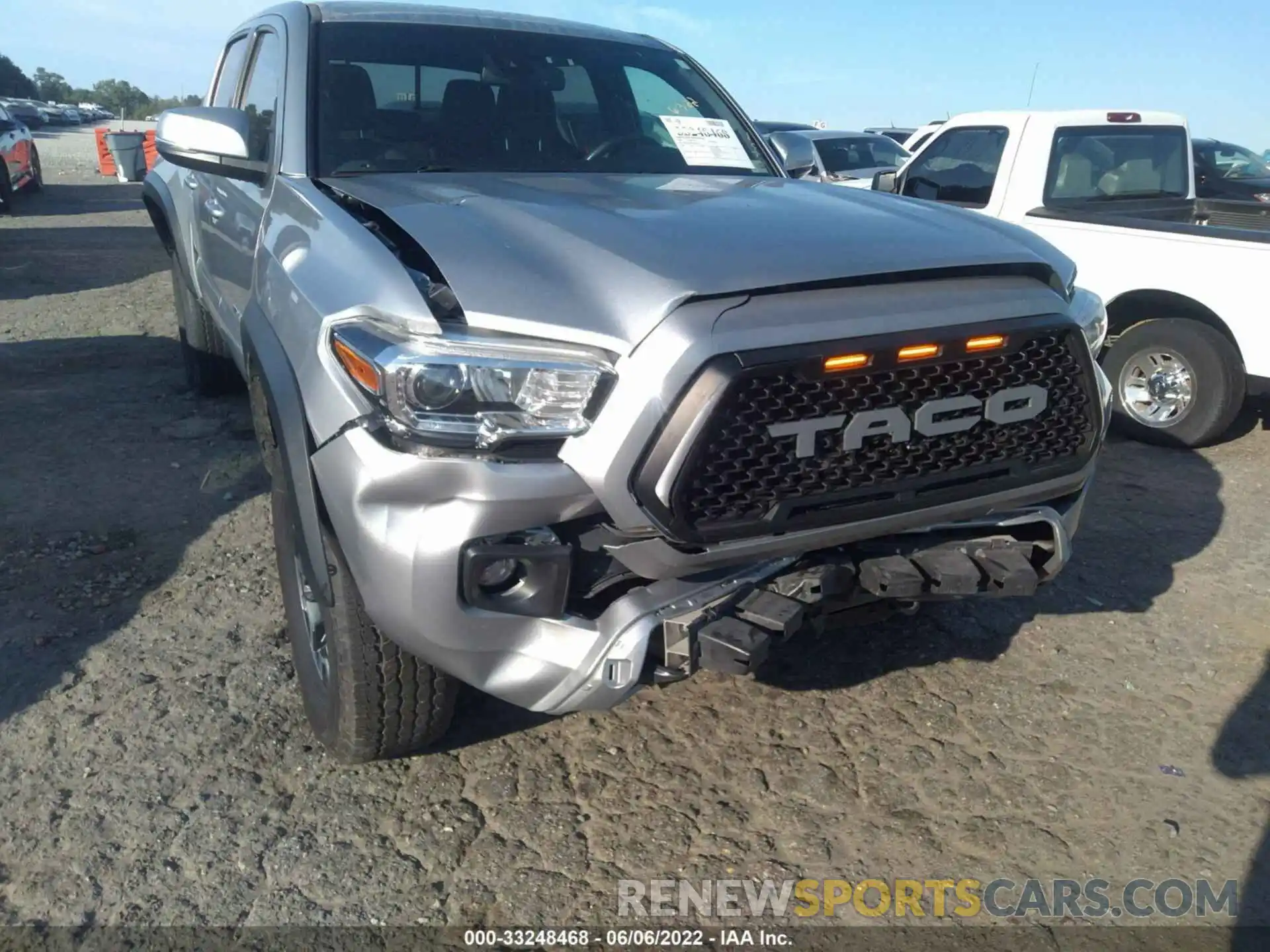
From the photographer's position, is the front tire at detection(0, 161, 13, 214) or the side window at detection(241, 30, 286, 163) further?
the front tire at detection(0, 161, 13, 214)

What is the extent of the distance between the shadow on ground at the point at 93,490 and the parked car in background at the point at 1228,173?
29.7 ft

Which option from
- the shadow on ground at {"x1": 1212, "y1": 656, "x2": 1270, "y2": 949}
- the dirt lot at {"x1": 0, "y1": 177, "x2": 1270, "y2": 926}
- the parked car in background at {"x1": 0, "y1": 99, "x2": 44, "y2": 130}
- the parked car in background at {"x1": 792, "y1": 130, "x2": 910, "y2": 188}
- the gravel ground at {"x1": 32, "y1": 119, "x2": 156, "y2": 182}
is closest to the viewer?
the shadow on ground at {"x1": 1212, "y1": 656, "x2": 1270, "y2": 949}

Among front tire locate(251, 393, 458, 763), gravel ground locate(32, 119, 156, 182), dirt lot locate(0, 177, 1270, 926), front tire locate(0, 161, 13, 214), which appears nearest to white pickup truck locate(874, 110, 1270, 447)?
dirt lot locate(0, 177, 1270, 926)

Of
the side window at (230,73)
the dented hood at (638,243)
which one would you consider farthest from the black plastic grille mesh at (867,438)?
the side window at (230,73)

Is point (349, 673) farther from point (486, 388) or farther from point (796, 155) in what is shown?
point (796, 155)

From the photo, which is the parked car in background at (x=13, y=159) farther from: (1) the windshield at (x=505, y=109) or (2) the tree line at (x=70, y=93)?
(2) the tree line at (x=70, y=93)

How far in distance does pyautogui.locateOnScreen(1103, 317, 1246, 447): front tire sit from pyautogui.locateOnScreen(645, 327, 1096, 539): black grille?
341cm

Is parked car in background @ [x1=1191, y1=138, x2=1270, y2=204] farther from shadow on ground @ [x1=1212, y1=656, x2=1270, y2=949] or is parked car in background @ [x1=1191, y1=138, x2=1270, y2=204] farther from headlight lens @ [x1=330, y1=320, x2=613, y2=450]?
headlight lens @ [x1=330, y1=320, x2=613, y2=450]

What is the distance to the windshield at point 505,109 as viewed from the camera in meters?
3.25

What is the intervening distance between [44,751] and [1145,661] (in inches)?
132

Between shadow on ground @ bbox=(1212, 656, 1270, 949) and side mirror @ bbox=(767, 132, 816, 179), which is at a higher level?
side mirror @ bbox=(767, 132, 816, 179)

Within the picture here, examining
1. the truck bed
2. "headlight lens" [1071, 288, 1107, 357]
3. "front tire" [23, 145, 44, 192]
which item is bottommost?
"front tire" [23, 145, 44, 192]

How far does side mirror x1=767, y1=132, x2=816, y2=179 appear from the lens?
13.3 ft

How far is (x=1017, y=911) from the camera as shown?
2342 millimetres
